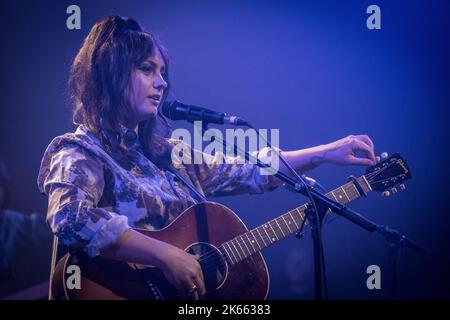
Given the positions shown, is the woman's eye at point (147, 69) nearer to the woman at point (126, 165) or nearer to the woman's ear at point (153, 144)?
the woman at point (126, 165)

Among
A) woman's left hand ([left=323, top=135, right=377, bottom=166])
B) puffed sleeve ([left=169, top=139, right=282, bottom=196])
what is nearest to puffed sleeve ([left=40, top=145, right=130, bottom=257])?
puffed sleeve ([left=169, top=139, right=282, bottom=196])

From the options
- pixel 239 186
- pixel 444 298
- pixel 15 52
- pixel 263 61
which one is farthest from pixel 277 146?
pixel 15 52

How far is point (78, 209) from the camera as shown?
169 cm

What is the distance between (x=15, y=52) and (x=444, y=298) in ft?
8.94

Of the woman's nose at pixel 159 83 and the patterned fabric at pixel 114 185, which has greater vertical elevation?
the woman's nose at pixel 159 83

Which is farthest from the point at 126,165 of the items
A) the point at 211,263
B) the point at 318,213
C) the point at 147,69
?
the point at 318,213

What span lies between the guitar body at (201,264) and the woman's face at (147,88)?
0.55 metres

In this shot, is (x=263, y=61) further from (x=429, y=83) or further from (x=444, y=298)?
(x=444, y=298)

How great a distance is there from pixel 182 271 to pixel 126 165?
1.85 feet

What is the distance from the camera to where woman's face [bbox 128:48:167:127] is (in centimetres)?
211

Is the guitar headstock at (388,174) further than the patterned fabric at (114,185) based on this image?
Yes

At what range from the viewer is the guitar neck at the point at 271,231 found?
6.50 feet

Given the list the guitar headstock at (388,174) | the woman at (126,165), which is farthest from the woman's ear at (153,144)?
the guitar headstock at (388,174)

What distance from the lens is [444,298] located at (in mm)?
2418
